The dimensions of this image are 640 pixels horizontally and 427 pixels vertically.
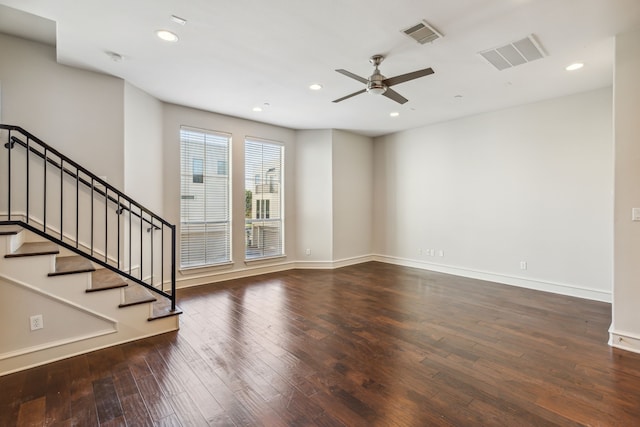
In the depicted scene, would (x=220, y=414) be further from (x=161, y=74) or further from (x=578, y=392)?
(x=161, y=74)

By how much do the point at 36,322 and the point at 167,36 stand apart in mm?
2893

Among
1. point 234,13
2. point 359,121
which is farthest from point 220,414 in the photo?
point 359,121

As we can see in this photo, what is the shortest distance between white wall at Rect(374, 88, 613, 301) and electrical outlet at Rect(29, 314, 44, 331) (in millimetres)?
6146

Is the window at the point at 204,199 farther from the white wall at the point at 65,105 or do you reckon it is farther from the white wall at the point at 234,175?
the white wall at the point at 65,105

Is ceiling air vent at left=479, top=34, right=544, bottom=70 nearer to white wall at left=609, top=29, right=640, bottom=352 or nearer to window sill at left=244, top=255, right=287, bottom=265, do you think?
white wall at left=609, top=29, right=640, bottom=352

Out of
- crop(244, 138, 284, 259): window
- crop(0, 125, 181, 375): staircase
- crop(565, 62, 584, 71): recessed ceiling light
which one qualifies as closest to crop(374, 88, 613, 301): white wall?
crop(565, 62, 584, 71): recessed ceiling light

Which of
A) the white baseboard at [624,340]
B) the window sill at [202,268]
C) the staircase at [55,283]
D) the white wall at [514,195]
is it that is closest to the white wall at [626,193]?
the white baseboard at [624,340]

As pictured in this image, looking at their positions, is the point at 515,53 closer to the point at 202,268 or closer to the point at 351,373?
the point at 351,373

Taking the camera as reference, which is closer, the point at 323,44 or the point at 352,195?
the point at 323,44

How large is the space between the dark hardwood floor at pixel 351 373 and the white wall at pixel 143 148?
1.79 m

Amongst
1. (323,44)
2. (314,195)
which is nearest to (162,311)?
(323,44)

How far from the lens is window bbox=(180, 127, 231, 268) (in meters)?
5.14

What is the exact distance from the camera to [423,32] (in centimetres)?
283

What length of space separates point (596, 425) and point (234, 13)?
407 centimetres
